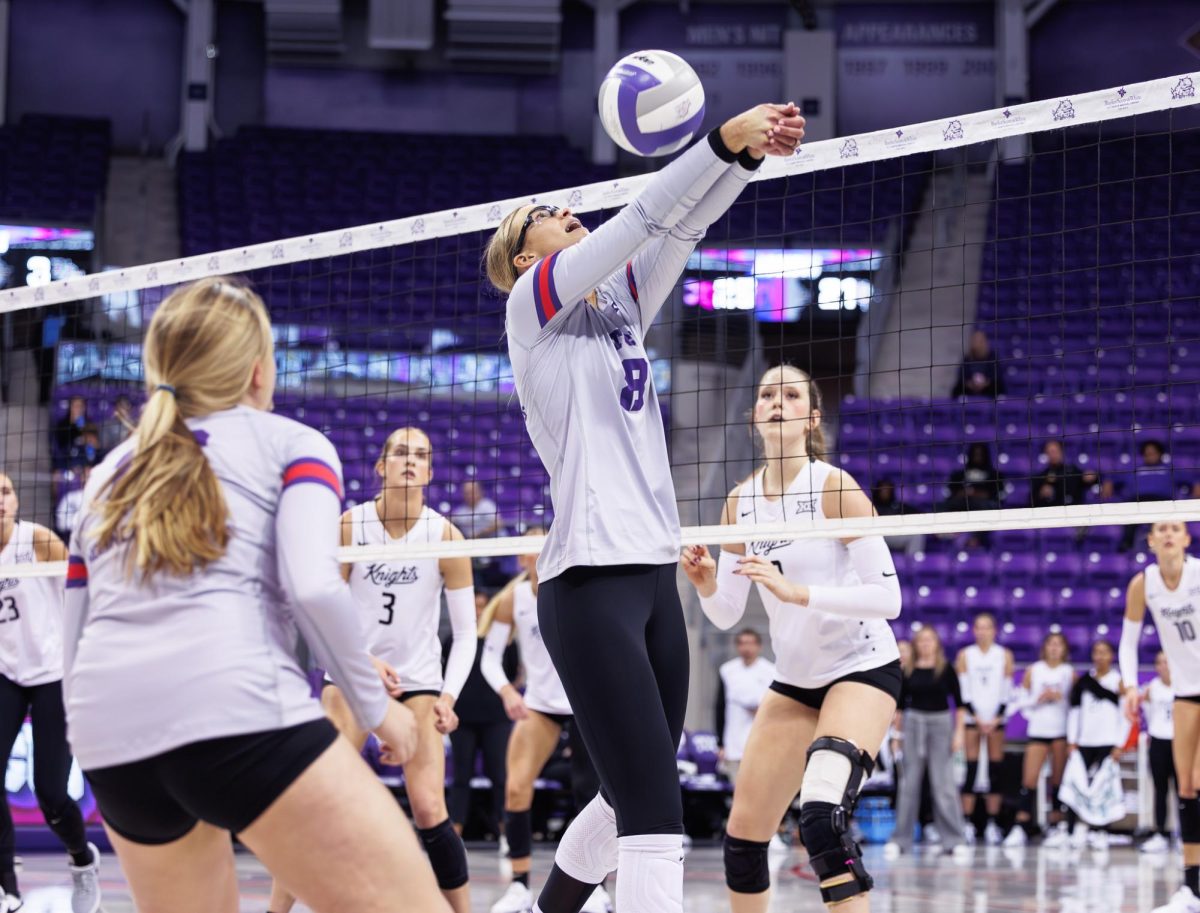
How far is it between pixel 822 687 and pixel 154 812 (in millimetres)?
2755

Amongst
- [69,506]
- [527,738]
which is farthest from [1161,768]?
[69,506]

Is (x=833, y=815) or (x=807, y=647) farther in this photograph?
(x=807, y=647)

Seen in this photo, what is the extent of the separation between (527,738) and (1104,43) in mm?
17954

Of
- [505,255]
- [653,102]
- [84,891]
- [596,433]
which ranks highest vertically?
[653,102]

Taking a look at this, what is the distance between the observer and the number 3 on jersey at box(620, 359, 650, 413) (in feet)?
12.6

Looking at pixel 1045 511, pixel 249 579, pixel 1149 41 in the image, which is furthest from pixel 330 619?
pixel 1149 41

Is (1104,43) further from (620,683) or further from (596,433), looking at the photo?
(620,683)

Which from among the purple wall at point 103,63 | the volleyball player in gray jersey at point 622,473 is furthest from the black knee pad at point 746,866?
the purple wall at point 103,63

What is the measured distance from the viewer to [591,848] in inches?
170

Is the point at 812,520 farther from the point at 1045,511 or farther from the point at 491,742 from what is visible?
the point at 491,742

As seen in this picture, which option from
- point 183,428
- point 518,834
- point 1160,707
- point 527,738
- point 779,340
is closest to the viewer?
point 183,428

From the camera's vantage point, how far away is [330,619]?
8.99ft

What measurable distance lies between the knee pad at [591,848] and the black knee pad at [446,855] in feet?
5.24

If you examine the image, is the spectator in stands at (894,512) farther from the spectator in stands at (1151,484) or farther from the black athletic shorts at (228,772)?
the black athletic shorts at (228,772)
